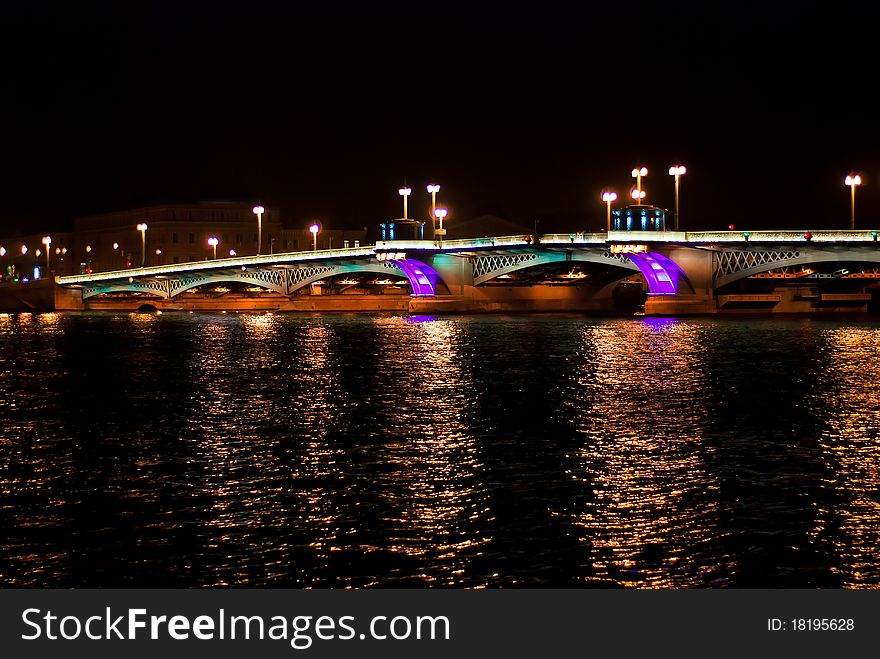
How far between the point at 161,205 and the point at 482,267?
68.0 m

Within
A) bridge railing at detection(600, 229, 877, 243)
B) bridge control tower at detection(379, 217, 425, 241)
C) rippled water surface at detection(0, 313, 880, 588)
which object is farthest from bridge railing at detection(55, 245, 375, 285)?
rippled water surface at detection(0, 313, 880, 588)

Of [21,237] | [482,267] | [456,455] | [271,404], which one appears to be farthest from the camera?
[21,237]

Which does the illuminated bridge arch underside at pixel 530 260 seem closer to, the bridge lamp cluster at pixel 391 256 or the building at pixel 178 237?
the bridge lamp cluster at pixel 391 256

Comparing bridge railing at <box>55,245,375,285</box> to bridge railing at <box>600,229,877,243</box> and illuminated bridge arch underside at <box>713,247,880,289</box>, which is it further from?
illuminated bridge arch underside at <box>713,247,880,289</box>

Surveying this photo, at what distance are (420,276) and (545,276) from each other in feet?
51.8

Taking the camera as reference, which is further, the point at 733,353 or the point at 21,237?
the point at 21,237

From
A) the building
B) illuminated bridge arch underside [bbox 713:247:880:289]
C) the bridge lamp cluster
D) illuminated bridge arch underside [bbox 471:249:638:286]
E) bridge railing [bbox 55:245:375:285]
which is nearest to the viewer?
illuminated bridge arch underside [bbox 713:247:880:289]

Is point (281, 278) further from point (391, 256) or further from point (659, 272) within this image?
point (659, 272)

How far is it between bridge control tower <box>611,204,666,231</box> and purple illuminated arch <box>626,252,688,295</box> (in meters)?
3.77

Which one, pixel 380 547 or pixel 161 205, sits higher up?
pixel 161 205

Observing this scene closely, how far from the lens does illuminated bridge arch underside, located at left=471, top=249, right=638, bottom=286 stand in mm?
107812

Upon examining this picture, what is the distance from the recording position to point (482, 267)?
122625 millimetres
